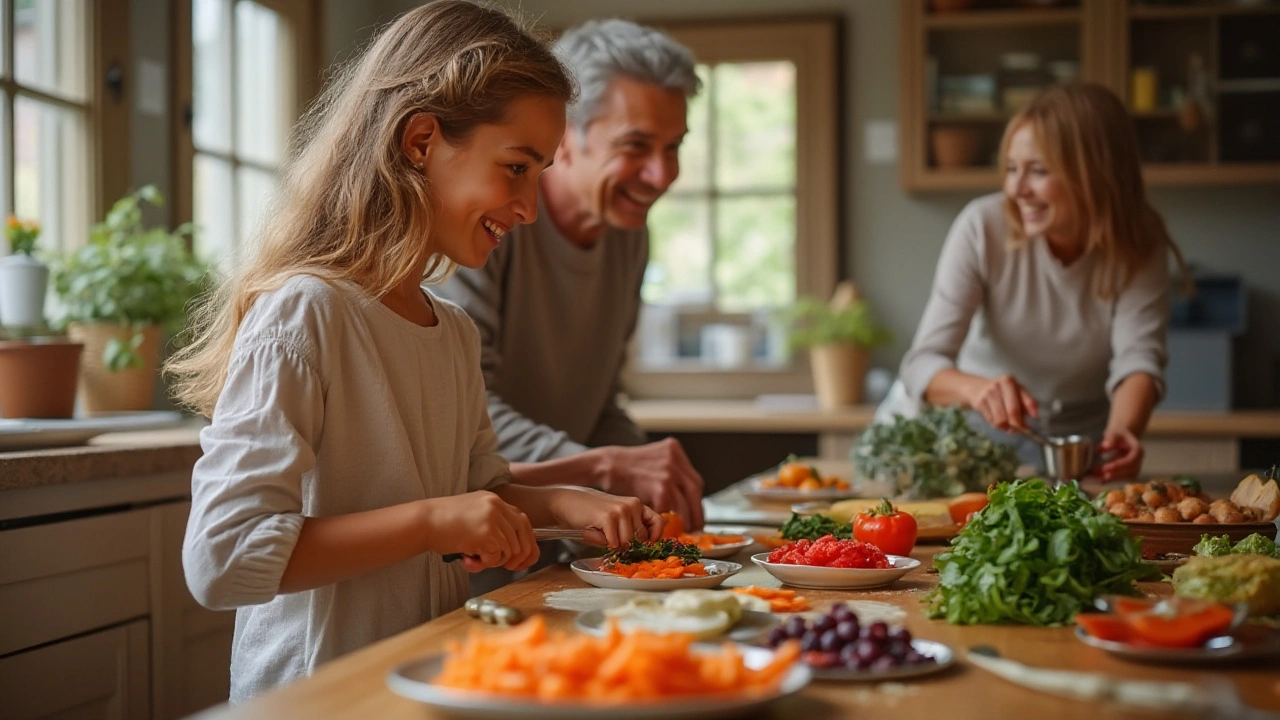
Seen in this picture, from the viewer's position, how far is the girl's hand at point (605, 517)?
5.19 feet

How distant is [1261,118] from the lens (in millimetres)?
4465

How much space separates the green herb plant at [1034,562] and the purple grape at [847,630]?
0.24 metres

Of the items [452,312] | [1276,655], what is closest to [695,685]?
[1276,655]

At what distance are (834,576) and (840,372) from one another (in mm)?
3213

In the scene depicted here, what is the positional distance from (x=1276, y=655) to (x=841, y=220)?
12.9 feet

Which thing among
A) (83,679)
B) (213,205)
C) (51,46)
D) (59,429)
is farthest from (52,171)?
(83,679)

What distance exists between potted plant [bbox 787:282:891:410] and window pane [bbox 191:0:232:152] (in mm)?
2179

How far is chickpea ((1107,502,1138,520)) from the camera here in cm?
172

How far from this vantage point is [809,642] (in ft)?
3.58

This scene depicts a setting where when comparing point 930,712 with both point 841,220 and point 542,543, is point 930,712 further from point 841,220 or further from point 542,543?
point 841,220

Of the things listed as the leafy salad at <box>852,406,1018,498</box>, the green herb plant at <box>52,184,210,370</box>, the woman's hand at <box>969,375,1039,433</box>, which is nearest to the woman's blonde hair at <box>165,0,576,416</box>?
the leafy salad at <box>852,406,1018,498</box>

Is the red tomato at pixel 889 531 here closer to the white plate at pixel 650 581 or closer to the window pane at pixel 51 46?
the white plate at pixel 650 581

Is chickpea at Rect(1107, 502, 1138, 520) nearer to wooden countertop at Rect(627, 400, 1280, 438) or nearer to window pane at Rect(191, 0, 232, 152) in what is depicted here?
wooden countertop at Rect(627, 400, 1280, 438)

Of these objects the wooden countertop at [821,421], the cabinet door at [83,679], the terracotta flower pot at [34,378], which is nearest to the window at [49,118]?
the terracotta flower pot at [34,378]
